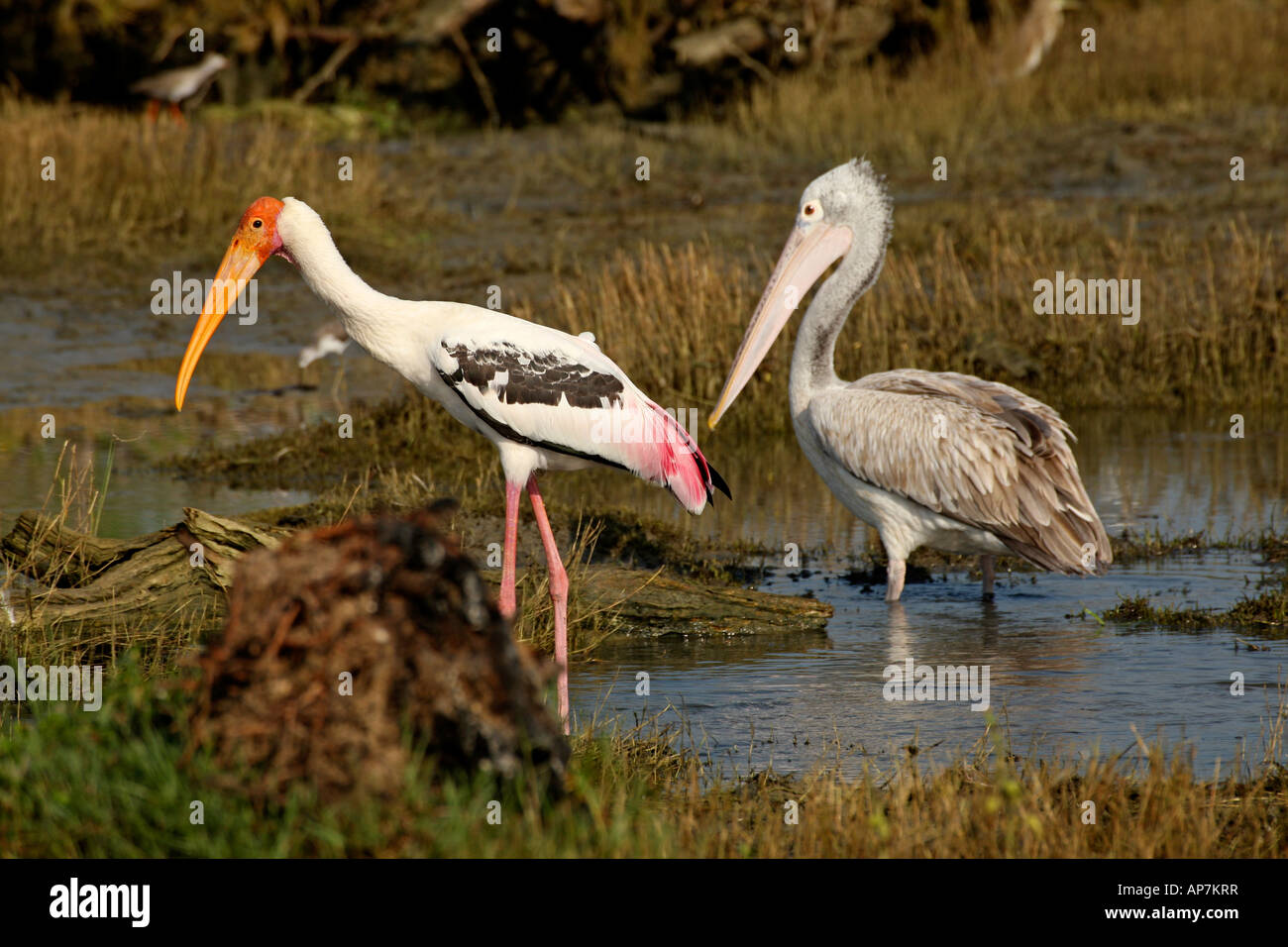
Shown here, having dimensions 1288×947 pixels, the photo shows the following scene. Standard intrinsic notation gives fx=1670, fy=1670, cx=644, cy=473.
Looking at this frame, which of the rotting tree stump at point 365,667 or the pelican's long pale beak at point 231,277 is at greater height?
the pelican's long pale beak at point 231,277

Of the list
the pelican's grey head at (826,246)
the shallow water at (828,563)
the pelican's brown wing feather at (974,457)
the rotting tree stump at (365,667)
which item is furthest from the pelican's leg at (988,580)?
the rotting tree stump at (365,667)

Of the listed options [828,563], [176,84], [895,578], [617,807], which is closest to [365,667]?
[617,807]

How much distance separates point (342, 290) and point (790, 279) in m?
3.35

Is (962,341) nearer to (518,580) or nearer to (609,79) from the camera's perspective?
(518,580)

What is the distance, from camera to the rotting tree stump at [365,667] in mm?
3701

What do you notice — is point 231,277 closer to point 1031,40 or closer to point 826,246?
point 826,246

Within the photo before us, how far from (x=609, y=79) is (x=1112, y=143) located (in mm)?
7361

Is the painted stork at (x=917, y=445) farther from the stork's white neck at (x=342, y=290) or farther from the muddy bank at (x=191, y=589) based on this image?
the stork's white neck at (x=342, y=290)

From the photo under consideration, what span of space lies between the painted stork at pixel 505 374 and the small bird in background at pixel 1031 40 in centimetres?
1666

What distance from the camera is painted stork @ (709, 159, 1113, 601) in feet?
26.4

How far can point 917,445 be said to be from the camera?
825 centimetres
